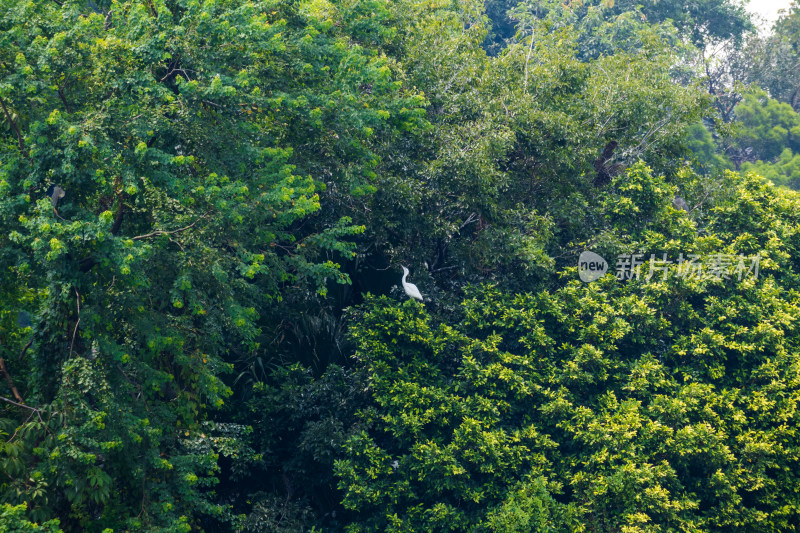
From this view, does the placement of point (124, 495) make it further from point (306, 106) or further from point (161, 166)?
point (306, 106)

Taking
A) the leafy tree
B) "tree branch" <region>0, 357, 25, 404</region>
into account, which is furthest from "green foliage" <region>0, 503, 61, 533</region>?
"tree branch" <region>0, 357, 25, 404</region>

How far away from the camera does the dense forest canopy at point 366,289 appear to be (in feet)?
22.5

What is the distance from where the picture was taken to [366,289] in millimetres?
10656

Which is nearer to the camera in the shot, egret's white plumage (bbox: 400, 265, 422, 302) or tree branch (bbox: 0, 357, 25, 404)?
tree branch (bbox: 0, 357, 25, 404)

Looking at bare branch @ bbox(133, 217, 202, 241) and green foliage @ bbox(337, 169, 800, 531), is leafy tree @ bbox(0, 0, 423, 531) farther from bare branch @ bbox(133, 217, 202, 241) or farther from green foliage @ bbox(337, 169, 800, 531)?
green foliage @ bbox(337, 169, 800, 531)

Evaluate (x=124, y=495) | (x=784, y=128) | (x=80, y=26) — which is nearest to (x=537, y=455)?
(x=124, y=495)

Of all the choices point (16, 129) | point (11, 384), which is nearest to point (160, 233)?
point (16, 129)

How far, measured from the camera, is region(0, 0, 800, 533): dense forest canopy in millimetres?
6855

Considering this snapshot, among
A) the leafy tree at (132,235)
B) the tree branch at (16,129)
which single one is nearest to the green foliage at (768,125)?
the leafy tree at (132,235)

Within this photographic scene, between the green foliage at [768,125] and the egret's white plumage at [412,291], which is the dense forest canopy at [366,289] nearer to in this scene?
the egret's white plumage at [412,291]

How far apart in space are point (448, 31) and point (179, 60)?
5.74 metres

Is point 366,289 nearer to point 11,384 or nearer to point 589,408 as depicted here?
point 589,408

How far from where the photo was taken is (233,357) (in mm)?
9547

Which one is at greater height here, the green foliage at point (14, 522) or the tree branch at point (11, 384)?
the tree branch at point (11, 384)
